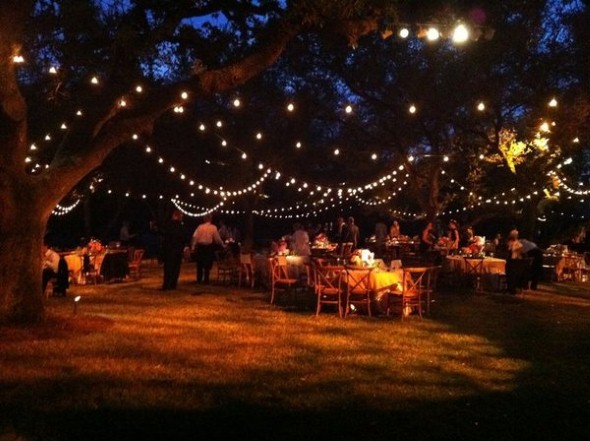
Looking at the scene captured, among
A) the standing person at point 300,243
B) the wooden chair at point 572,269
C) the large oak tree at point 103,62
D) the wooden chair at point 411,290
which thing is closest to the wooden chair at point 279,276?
the standing person at point 300,243

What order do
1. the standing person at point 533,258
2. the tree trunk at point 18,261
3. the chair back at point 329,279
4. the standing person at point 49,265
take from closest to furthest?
the tree trunk at point 18,261 → the chair back at point 329,279 → the standing person at point 49,265 → the standing person at point 533,258

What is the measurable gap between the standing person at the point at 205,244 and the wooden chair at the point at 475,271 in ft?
19.0

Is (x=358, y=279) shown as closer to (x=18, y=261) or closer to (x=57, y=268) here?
(x=18, y=261)

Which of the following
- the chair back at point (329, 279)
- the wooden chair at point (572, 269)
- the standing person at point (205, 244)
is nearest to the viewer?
the chair back at point (329, 279)

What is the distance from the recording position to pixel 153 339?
30.3 feet

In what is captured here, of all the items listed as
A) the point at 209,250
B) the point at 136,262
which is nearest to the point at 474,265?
the point at 209,250

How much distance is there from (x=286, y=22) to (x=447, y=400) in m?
5.96

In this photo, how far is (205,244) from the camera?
16.2m

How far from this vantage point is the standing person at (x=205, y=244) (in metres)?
16.1

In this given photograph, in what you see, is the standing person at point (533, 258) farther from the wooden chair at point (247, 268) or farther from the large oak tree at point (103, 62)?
the large oak tree at point (103, 62)

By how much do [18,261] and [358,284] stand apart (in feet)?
17.3

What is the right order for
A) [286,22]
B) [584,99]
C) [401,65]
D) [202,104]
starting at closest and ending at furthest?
[286,22], [584,99], [401,65], [202,104]

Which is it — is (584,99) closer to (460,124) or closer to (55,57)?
(460,124)

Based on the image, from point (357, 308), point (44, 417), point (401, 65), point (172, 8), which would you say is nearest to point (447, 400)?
point (44, 417)
